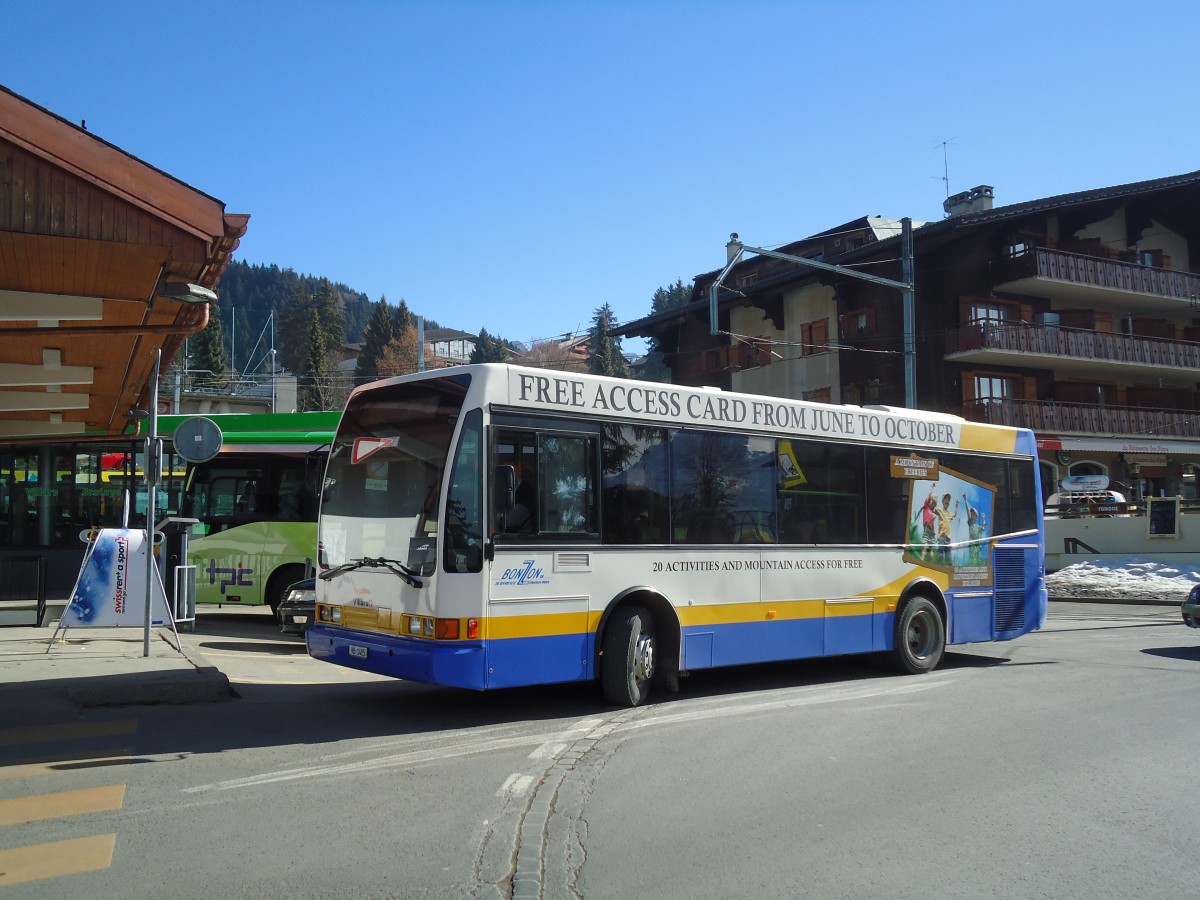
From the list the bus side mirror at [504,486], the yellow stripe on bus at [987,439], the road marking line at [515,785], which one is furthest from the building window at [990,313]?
the road marking line at [515,785]

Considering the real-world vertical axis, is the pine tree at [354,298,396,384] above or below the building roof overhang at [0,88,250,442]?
above

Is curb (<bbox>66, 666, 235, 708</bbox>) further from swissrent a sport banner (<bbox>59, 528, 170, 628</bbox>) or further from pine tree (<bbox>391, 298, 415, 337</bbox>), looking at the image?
pine tree (<bbox>391, 298, 415, 337</bbox>)

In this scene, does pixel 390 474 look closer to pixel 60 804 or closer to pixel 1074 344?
pixel 60 804

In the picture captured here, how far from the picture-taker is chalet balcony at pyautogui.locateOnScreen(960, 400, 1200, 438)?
36.8 meters

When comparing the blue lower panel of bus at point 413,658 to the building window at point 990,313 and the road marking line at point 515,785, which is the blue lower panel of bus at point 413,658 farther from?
the building window at point 990,313

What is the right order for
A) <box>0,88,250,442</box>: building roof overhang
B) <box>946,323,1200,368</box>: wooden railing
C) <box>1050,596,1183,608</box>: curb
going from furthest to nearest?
<box>946,323,1200,368</box>: wooden railing < <box>1050,596,1183,608</box>: curb < <box>0,88,250,442</box>: building roof overhang

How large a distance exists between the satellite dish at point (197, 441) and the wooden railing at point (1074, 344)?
1172 inches

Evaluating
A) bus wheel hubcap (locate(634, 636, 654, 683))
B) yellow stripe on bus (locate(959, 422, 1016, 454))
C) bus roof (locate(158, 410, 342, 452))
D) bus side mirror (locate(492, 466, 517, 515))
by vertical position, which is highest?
bus roof (locate(158, 410, 342, 452))

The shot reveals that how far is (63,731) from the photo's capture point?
319 inches

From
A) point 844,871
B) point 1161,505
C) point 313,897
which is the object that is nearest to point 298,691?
point 313,897

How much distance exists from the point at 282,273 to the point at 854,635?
18596 centimetres

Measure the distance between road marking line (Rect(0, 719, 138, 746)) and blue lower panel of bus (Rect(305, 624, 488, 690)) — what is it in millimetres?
1768

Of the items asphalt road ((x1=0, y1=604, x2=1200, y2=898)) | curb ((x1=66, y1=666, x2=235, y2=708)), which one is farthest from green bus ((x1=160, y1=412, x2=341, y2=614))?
curb ((x1=66, y1=666, x2=235, y2=708))

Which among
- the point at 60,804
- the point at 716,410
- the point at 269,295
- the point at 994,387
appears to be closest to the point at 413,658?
the point at 60,804
